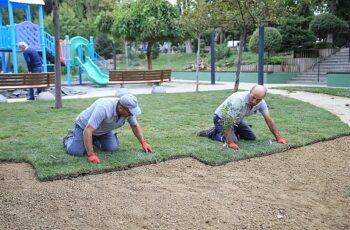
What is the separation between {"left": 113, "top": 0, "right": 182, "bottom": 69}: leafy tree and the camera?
18469 mm

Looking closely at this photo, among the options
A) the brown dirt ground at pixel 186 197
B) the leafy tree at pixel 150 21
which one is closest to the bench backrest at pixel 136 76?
the leafy tree at pixel 150 21

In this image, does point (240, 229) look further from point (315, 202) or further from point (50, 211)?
point (50, 211)

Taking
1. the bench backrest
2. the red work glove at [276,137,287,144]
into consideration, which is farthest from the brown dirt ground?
the bench backrest

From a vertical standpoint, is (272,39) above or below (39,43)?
above

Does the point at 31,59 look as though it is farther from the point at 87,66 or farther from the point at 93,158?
the point at 93,158

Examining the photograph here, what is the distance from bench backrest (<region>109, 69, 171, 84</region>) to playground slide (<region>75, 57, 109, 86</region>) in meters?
2.03

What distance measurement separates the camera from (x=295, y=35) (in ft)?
73.8

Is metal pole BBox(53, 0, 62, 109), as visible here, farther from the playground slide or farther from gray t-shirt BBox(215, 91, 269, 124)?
the playground slide

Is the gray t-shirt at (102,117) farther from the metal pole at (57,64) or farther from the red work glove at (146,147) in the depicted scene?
the metal pole at (57,64)

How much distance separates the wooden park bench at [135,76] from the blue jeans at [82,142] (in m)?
11.3

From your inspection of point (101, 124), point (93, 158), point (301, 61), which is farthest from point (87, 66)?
point (93, 158)

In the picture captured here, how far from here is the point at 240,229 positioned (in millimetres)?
3354

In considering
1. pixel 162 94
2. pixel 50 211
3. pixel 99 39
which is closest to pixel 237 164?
pixel 50 211

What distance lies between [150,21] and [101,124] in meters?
13.9
